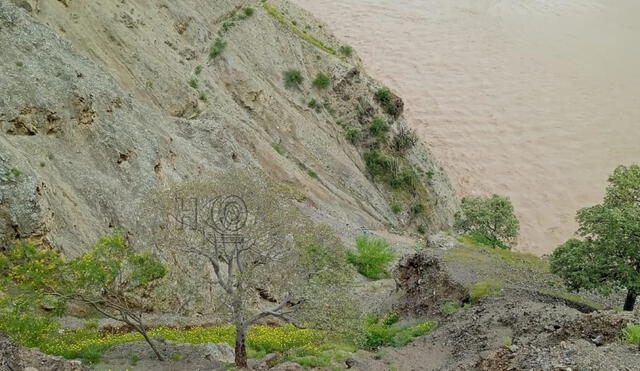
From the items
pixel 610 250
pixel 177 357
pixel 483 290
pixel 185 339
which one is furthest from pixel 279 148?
pixel 177 357

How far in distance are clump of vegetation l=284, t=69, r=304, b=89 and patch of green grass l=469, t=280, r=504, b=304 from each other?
106 feet

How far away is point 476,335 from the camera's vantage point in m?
25.3

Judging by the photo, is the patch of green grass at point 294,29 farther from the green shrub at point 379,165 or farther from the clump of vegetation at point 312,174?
the clump of vegetation at point 312,174

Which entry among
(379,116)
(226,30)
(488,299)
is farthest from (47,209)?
(379,116)

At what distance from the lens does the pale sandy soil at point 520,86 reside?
6900cm

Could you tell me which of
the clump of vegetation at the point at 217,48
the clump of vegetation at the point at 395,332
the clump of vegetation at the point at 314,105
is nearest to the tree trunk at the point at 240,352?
the clump of vegetation at the point at 395,332

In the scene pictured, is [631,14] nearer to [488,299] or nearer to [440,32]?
[440,32]

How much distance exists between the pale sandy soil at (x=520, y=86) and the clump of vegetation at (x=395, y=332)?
33187 mm

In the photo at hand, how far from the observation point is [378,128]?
200 feet

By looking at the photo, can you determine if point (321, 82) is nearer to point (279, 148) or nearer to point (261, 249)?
point (279, 148)

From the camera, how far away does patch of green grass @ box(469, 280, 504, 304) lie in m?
30.0

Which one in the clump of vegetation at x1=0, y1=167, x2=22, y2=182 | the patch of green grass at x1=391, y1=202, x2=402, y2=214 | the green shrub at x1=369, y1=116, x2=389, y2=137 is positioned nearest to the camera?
the clump of vegetation at x1=0, y1=167, x2=22, y2=182

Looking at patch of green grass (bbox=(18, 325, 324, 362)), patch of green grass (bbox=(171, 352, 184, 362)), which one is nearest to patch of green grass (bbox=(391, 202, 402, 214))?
patch of green grass (bbox=(18, 325, 324, 362))

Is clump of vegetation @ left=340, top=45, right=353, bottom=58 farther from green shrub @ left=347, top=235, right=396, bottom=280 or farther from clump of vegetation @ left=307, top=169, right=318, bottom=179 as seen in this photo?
green shrub @ left=347, top=235, right=396, bottom=280
